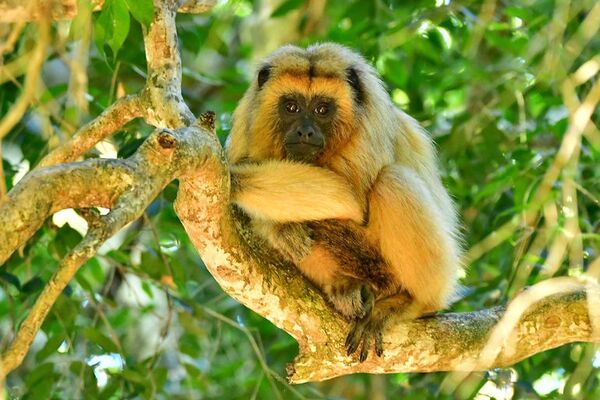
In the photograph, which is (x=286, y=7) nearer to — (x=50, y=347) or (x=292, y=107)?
(x=292, y=107)

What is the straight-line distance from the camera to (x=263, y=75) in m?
6.28

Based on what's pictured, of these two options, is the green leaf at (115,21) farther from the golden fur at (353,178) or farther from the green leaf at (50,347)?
the green leaf at (50,347)

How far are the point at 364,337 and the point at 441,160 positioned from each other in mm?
3550

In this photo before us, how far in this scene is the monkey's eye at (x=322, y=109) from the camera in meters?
6.12

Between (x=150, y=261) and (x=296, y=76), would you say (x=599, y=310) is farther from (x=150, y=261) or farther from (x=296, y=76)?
(x=150, y=261)

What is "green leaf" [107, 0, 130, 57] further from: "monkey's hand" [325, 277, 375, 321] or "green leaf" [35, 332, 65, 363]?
"green leaf" [35, 332, 65, 363]

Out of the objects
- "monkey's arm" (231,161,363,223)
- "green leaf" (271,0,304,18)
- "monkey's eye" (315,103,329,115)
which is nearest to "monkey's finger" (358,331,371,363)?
"monkey's arm" (231,161,363,223)

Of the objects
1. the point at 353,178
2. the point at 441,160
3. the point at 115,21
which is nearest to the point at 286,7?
the point at 441,160

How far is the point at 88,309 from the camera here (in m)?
9.20

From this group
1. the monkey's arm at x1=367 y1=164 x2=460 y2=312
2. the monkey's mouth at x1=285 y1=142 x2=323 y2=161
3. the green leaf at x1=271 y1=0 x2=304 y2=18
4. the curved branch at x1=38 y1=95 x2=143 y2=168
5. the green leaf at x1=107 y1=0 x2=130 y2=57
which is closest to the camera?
the green leaf at x1=107 y1=0 x2=130 y2=57

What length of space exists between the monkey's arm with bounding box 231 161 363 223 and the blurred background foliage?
1.10 metres

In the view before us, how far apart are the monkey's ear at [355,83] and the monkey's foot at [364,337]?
5.12ft

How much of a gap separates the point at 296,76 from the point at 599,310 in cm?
244

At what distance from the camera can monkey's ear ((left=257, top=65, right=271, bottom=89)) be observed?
625 centimetres
